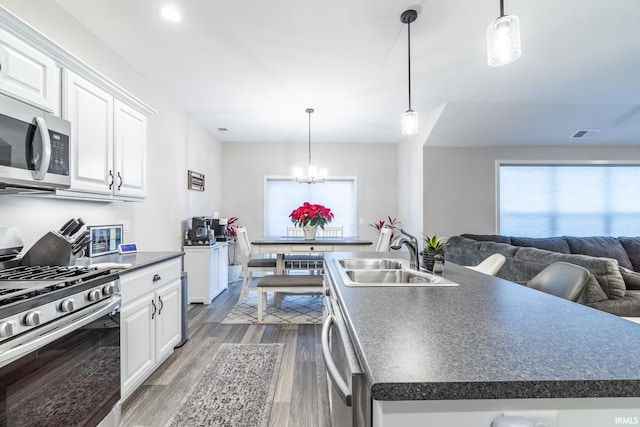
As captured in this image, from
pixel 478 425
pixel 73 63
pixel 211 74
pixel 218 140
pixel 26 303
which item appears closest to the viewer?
pixel 478 425

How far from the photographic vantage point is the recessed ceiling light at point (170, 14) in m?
2.06

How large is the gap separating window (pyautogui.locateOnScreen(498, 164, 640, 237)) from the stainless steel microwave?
5607 mm

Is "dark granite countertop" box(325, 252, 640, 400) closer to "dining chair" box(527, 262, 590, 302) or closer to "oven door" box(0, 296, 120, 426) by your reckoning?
"dining chair" box(527, 262, 590, 302)

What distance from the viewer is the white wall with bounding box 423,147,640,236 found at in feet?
15.6

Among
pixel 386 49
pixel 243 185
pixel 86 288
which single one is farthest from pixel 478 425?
pixel 243 185

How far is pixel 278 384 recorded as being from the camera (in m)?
2.08

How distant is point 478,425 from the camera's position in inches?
22.4

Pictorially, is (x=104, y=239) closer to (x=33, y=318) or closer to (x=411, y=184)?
(x=33, y=318)

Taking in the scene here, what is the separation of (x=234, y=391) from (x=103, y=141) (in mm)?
1967

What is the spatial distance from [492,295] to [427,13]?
2.01 metres

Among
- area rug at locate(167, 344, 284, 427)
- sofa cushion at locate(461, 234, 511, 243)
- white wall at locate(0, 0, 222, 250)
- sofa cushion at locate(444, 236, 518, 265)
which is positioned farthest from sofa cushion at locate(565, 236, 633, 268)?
white wall at locate(0, 0, 222, 250)

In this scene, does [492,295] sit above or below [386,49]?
below

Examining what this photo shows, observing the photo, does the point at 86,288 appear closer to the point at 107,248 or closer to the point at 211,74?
the point at 107,248

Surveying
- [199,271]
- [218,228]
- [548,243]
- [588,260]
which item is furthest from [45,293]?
[548,243]
